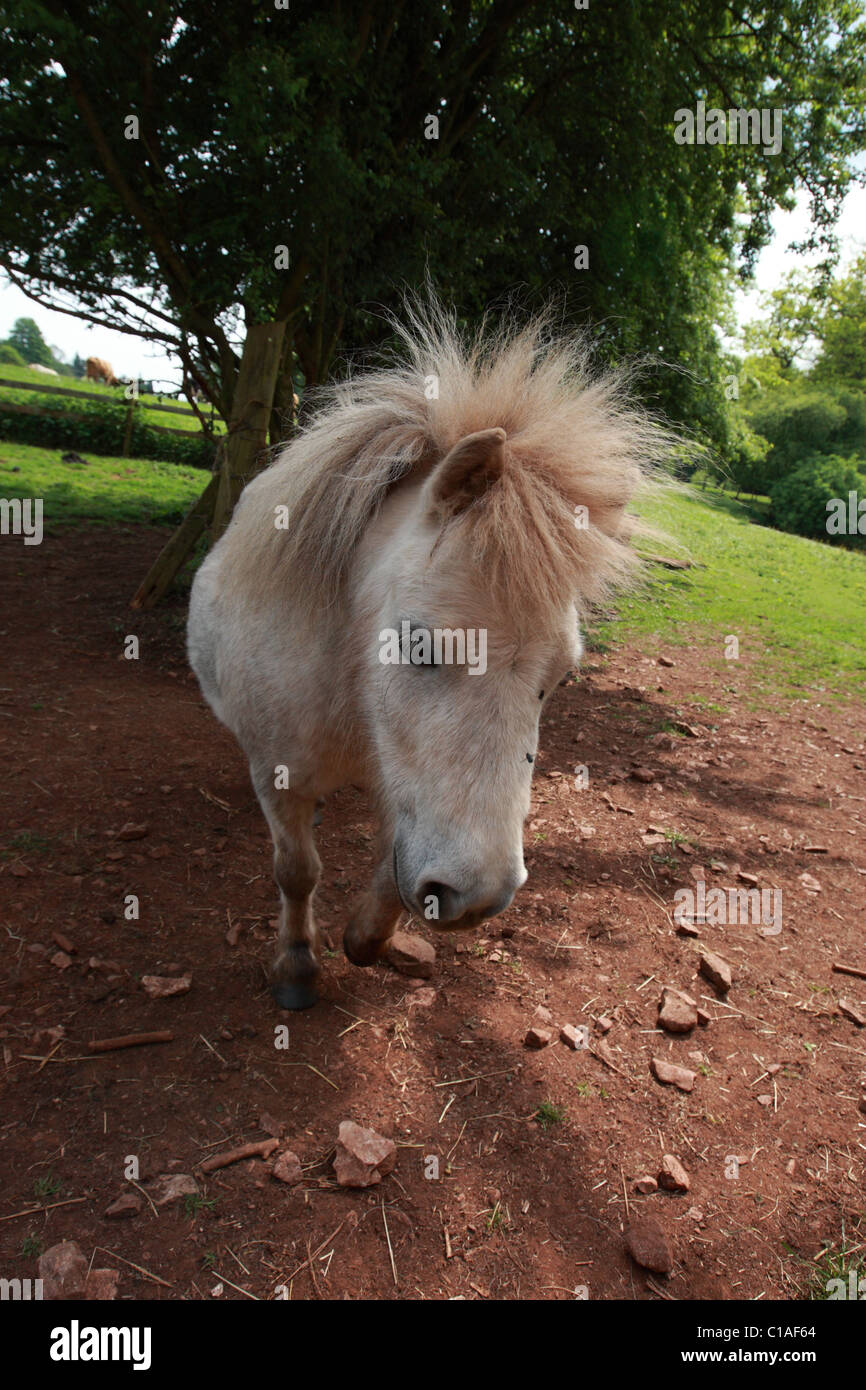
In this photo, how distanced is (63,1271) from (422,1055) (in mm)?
1286

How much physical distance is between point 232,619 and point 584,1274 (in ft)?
8.47

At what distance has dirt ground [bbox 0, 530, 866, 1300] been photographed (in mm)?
2049

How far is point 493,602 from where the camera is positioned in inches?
73.4

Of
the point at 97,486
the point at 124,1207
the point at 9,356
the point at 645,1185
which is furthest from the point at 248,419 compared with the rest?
the point at 9,356

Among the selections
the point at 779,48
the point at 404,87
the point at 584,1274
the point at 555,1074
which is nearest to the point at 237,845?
the point at 555,1074

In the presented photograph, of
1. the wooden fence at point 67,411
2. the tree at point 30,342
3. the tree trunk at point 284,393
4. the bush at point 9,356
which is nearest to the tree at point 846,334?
the wooden fence at point 67,411

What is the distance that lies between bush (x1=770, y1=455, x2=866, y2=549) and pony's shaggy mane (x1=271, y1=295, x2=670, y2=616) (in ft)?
90.4

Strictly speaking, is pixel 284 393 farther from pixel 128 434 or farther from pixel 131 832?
pixel 128 434

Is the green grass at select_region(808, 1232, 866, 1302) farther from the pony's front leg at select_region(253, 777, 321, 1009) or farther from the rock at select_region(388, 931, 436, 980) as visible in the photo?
the pony's front leg at select_region(253, 777, 321, 1009)

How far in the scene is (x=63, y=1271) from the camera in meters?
1.86

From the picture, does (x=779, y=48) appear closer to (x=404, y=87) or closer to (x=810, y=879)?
(x=404, y=87)
